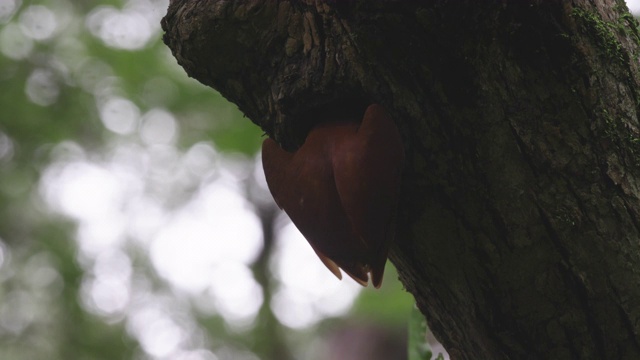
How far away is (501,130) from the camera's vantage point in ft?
3.54

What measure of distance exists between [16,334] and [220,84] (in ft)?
33.5

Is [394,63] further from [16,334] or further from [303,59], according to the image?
[16,334]

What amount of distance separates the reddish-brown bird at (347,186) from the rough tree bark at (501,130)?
0.06 metres

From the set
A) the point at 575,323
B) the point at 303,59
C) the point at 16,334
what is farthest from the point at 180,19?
the point at 16,334

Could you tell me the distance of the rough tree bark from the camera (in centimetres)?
105

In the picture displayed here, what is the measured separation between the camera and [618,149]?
1130mm

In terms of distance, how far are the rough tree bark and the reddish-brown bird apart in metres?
0.06

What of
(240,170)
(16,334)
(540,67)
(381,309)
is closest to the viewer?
(540,67)

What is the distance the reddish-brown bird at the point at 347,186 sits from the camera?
3.39ft

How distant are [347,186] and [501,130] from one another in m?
0.29

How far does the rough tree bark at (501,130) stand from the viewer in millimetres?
1049

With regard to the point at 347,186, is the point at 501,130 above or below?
above

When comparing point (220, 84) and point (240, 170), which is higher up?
point (220, 84)

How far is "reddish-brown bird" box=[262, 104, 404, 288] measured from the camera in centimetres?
103
